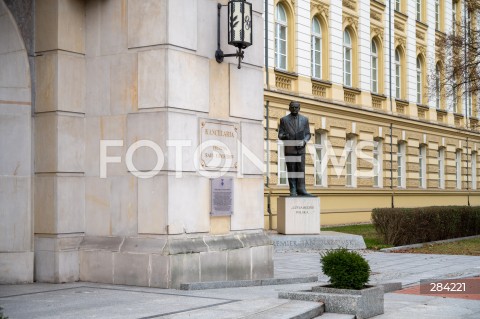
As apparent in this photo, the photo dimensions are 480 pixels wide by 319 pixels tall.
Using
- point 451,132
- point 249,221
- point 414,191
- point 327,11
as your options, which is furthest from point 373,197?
point 249,221

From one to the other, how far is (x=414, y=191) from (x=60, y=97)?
3169 centimetres

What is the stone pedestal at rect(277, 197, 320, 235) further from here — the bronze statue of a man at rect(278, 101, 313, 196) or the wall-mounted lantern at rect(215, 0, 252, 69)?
the wall-mounted lantern at rect(215, 0, 252, 69)

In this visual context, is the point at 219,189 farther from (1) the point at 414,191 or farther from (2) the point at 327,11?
(1) the point at 414,191

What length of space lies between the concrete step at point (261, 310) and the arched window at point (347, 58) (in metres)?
26.2

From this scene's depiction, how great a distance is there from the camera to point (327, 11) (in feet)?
111

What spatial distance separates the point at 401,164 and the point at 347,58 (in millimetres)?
7682

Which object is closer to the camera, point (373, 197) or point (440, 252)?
point (440, 252)

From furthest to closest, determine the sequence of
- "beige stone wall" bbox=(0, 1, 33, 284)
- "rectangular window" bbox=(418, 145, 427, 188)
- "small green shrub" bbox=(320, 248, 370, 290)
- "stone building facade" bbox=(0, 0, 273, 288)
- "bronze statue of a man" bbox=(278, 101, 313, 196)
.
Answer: "rectangular window" bbox=(418, 145, 427, 188) → "bronze statue of a man" bbox=(278, 101, 313, 196) → "beige stone wall" bbox=(0, 1, 33, 284) → "stone building facade" bbox=(0, 0, 273, 288) → "small green shrub" bbox=(320, 248, 370, 290)

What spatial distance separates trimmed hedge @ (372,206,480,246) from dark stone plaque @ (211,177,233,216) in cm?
1141

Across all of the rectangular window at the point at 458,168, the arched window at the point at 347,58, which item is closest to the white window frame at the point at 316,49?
the arched window at the point at 347,58

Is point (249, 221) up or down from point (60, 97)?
down

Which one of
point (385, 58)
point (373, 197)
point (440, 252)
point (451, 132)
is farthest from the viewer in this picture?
point (451, 132)

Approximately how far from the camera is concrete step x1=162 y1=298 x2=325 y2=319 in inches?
361

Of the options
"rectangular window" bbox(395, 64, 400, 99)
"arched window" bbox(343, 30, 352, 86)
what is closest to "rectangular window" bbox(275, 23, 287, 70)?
"arched window" bbox(343, 30, 352, 86)
